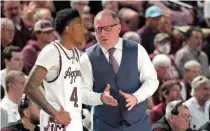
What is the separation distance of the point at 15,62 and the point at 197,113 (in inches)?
95.1

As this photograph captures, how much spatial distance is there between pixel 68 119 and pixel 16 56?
361cm

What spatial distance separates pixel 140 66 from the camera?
6719mm

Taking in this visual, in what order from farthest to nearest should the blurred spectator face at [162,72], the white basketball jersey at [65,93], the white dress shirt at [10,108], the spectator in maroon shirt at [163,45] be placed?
the spectator in maroon shirt at [163,45], the blurred spectator face at [162,72], the white dress shirt at [10,108], the white basketball jersey at [65,93]

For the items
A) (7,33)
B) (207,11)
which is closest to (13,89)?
(7,33)

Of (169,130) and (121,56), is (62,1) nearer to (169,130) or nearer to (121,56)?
(169,130)

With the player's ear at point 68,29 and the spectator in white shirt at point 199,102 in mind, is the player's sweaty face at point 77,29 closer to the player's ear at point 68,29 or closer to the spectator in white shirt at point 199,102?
the player's ear at point 68,29

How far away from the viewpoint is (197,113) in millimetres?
10039

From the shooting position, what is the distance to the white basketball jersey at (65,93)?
20.6 ft

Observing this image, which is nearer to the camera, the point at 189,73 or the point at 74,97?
the point at 74,97

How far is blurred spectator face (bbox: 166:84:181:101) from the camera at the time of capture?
373 inches

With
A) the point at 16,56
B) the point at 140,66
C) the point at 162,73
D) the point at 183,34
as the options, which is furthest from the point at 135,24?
the point at 140,66

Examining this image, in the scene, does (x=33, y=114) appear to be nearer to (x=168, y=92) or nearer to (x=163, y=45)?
(x=168, y=92)

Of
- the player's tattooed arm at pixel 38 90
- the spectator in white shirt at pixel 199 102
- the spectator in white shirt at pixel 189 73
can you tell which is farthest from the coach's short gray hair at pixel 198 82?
the player's tattooed arm at pixel 38 90

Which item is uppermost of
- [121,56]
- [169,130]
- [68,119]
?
[121,56]
